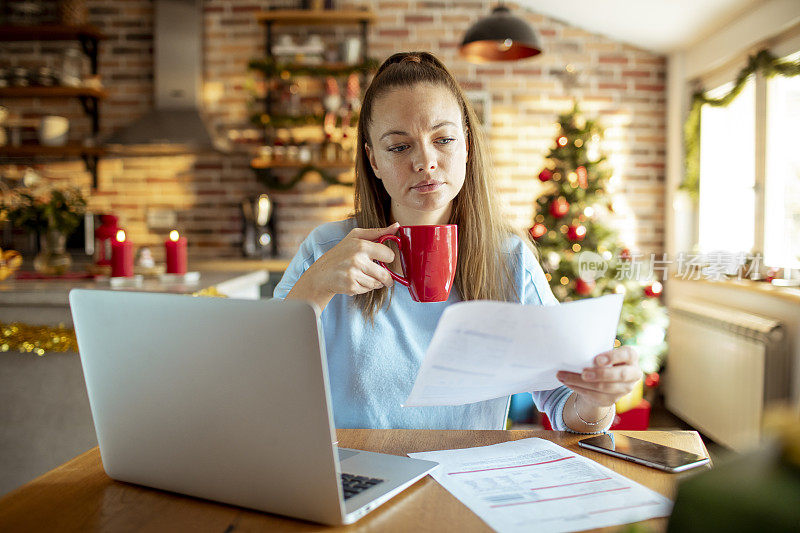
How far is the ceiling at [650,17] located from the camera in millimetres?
3213

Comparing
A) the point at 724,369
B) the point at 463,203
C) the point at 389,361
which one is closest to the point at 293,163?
the point at 724,369

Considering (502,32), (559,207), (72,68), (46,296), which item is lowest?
(46,296)

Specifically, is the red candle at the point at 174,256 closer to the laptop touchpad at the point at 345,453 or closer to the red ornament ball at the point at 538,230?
the laptop touchpad at the point at 345,453

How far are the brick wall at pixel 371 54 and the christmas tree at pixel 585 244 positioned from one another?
651 millimetres

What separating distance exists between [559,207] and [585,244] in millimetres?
264

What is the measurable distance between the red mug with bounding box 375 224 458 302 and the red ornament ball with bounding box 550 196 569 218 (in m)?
2.66

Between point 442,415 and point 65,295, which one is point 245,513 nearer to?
point 442,415

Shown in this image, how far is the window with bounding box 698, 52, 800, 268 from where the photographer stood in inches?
119

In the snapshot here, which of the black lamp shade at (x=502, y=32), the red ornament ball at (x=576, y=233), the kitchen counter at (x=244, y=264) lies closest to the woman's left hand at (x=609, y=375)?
the black lamp shade at (x=502, y=32)

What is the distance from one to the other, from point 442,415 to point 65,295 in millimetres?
1455

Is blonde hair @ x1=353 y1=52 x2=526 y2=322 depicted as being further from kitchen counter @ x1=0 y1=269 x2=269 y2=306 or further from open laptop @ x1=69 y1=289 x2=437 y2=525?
kitchen counter @ x1=0 y1=269 x2=269 y2=306

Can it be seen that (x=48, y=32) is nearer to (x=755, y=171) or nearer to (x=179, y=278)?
(x=179, y=278)

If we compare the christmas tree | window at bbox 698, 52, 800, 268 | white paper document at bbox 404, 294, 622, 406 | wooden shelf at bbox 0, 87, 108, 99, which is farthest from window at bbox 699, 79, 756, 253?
wooden shelf at bbox 0, 87, 108, 99

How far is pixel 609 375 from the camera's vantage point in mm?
815
